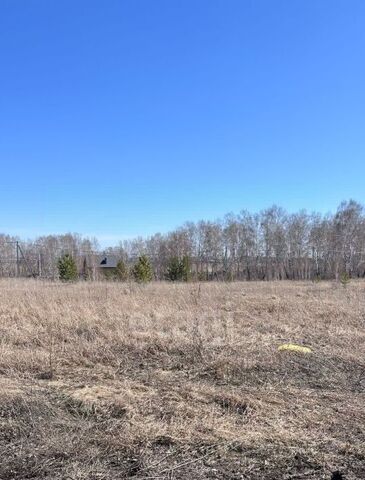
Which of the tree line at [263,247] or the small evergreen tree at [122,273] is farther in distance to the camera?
the tree line at [263,247]

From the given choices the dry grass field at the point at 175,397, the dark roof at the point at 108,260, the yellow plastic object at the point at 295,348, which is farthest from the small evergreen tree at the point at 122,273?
the dark roof at the point at 108,260

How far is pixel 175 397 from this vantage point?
4.97m

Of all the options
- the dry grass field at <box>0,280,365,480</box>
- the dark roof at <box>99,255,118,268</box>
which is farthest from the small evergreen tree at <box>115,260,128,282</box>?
the dark roof at <box>99,255,118,268</box>

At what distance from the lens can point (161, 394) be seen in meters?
5.14

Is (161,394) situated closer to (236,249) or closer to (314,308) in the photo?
(314,308)

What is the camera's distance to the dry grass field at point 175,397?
3.45 m

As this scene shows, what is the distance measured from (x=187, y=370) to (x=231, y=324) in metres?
3.59

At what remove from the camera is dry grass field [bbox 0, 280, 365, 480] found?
345cm

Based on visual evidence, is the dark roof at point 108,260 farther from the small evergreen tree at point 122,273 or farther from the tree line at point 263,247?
the small evergreen tree at point 122,273

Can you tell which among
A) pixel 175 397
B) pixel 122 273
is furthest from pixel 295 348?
pixel 122 273

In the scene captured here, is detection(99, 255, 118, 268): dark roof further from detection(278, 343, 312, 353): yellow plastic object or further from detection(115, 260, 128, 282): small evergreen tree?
detection(278, 343, 312, 353): yellow plastic object

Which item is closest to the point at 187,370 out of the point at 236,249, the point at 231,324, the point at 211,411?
the point at 211,411

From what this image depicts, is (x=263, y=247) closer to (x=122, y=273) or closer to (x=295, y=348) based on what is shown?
(x=122, y=273)

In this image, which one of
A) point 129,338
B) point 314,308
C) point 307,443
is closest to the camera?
point 307,443
